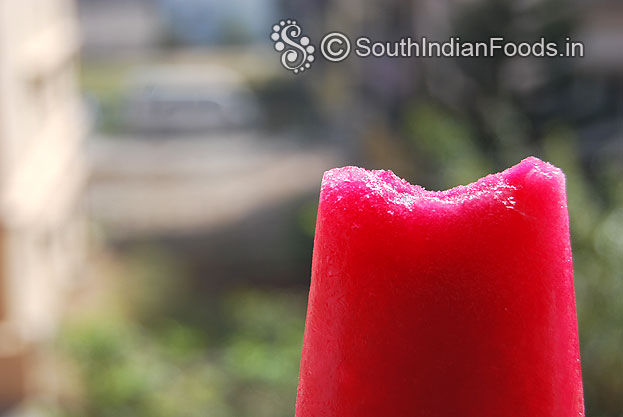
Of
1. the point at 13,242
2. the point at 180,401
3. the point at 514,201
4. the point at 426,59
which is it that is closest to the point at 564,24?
the point at 426,59

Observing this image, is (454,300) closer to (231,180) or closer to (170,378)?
(170,378)

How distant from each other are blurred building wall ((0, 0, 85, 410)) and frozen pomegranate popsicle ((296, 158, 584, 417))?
491cm

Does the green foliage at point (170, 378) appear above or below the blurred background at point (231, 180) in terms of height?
below

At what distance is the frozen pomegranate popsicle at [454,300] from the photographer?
0.92 metres

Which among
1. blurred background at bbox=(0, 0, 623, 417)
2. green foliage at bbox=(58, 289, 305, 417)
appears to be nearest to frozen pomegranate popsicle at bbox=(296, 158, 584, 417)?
blurred background at bbox=(0, 0, 623, 417)

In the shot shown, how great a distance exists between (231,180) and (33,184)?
6.31 metres

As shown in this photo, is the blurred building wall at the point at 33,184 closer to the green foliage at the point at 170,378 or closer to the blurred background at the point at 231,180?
the blurred background at the point at 231,180
